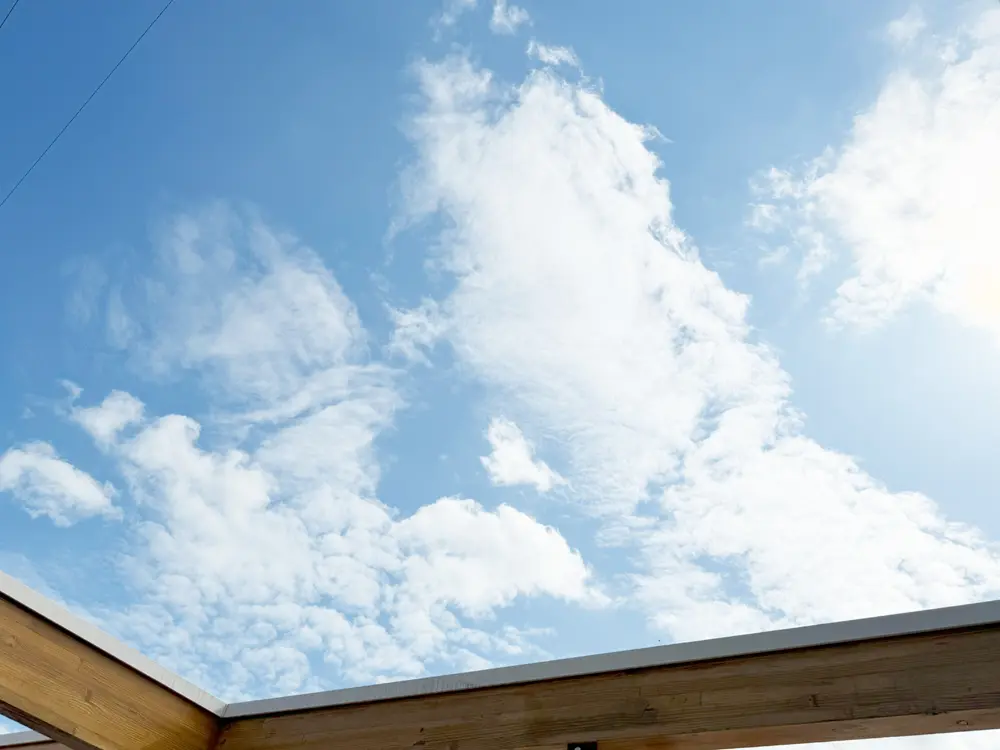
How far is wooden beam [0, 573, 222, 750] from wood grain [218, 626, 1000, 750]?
19.2 inches

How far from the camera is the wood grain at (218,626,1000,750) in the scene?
1.50 meters

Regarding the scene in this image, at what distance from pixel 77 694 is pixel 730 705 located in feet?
5.20

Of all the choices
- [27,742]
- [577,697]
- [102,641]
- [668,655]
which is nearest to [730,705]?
[668,655]

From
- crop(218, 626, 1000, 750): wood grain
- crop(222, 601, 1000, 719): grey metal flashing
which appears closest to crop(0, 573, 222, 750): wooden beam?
crop(222, 601, 1000, 719): grey metal flashing

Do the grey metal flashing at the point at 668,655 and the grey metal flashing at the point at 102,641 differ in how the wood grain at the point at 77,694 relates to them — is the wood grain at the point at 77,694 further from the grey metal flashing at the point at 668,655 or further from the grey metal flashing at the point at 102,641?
the grey metal flashing at the point at 668,655

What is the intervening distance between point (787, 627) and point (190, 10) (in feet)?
12.8

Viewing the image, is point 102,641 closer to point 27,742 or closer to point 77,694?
point 77,694

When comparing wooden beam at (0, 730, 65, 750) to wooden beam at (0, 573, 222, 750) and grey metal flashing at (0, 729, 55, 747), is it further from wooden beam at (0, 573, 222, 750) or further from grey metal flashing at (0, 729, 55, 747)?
Result: wooden beam at (0, 573, 222, 750)

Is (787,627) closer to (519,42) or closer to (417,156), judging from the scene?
(519,42)

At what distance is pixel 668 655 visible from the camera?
1.79m

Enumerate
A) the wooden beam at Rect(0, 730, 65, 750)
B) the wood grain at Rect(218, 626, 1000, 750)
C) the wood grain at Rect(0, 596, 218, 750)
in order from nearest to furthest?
1. the wood grain at Rect(218, 626, 1000, 750)
2. the wood grain at Rect(0, 596, 218, 750)
3. the wooden beam at Rect(0, 730, 65, 750)

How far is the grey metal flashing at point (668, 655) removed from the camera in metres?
1.53

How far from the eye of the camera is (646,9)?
12.3 feet

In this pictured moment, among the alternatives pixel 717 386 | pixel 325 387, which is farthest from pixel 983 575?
pixel 325 387
